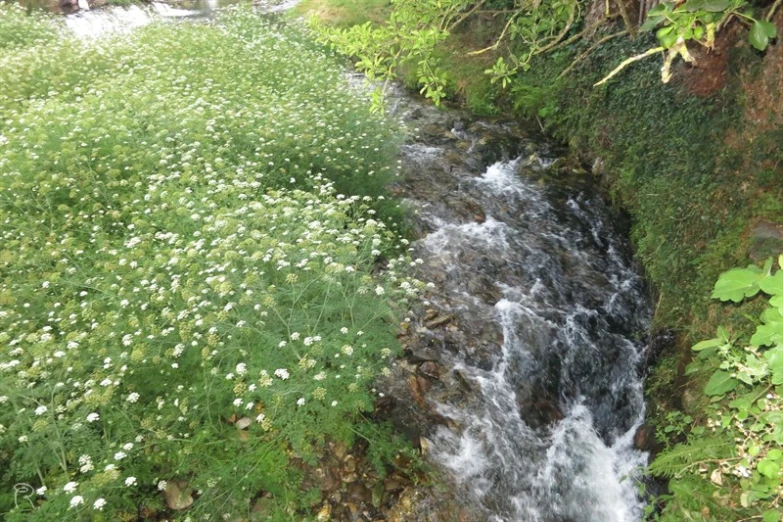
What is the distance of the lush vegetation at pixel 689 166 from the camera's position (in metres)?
3.59

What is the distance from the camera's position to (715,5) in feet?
8.25

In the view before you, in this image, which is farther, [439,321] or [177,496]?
[439,321]

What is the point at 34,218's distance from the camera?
19.6ft

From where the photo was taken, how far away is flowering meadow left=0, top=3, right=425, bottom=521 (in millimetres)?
3840

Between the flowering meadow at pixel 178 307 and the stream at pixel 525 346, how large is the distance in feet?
2.56

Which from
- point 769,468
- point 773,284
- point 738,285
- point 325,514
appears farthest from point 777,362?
point 325,514

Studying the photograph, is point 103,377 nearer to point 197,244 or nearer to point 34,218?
point 197,244

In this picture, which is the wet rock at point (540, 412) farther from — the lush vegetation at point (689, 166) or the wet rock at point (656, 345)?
the wet rock at point (656, 345)

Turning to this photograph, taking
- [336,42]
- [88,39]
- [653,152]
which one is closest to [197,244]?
[336,42]

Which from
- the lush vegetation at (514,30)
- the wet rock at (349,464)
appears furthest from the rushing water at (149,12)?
the wet rock at (349,464)

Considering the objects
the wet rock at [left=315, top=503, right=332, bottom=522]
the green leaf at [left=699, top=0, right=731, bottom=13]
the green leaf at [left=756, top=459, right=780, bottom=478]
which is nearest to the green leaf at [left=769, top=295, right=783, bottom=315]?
the green leaf at [left=756, top=459, right=780, bottom=478]

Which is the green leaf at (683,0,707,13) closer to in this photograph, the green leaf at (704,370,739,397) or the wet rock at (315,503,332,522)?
the green leaf at (704,370,739,397)

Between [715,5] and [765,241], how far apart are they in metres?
3.49

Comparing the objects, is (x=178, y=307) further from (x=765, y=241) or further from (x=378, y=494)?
(x=765, y=241)
